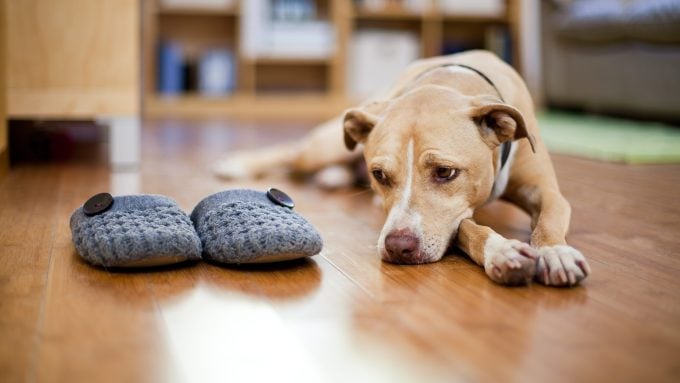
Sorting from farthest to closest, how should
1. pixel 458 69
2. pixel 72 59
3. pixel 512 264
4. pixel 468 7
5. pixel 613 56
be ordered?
1. pixel 468 7
2. pixel 613 56
3. pixel 72 59
4. pixel 458 69
5. pixel 512 264

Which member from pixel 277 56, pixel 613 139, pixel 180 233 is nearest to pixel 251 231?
pixel 180 233

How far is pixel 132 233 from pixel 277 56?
15.2 ft

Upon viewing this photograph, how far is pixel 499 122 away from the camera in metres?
1.72

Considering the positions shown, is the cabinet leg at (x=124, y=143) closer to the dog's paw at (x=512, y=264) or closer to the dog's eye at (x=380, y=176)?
the dog's eye at (x=380, y=176)

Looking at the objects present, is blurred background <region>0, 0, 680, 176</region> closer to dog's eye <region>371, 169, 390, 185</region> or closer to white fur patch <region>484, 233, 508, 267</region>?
dog's eye <region>371, 169, 390, 185</region>

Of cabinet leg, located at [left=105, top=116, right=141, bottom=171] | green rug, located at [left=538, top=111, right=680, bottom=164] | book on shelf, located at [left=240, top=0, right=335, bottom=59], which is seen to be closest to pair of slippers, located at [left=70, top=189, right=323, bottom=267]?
cabinet leg, located at [left=105, top=116, right=141, bottom=171]

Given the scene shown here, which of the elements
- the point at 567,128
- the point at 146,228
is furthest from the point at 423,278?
the point at 567,128

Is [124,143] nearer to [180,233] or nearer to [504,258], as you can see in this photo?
[180,233]

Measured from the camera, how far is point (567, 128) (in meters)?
4.52

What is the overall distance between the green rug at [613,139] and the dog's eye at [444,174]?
5.89 feet

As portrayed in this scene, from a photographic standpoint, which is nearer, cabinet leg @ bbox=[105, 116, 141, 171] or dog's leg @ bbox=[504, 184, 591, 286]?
dog's leg @ bbox=[504, 184, 591, 286]

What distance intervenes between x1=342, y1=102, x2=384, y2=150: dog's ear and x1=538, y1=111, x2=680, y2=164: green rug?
5.43ft

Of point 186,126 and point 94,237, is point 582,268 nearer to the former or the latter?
point 94,237

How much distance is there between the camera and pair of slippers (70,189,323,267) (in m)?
1.46
